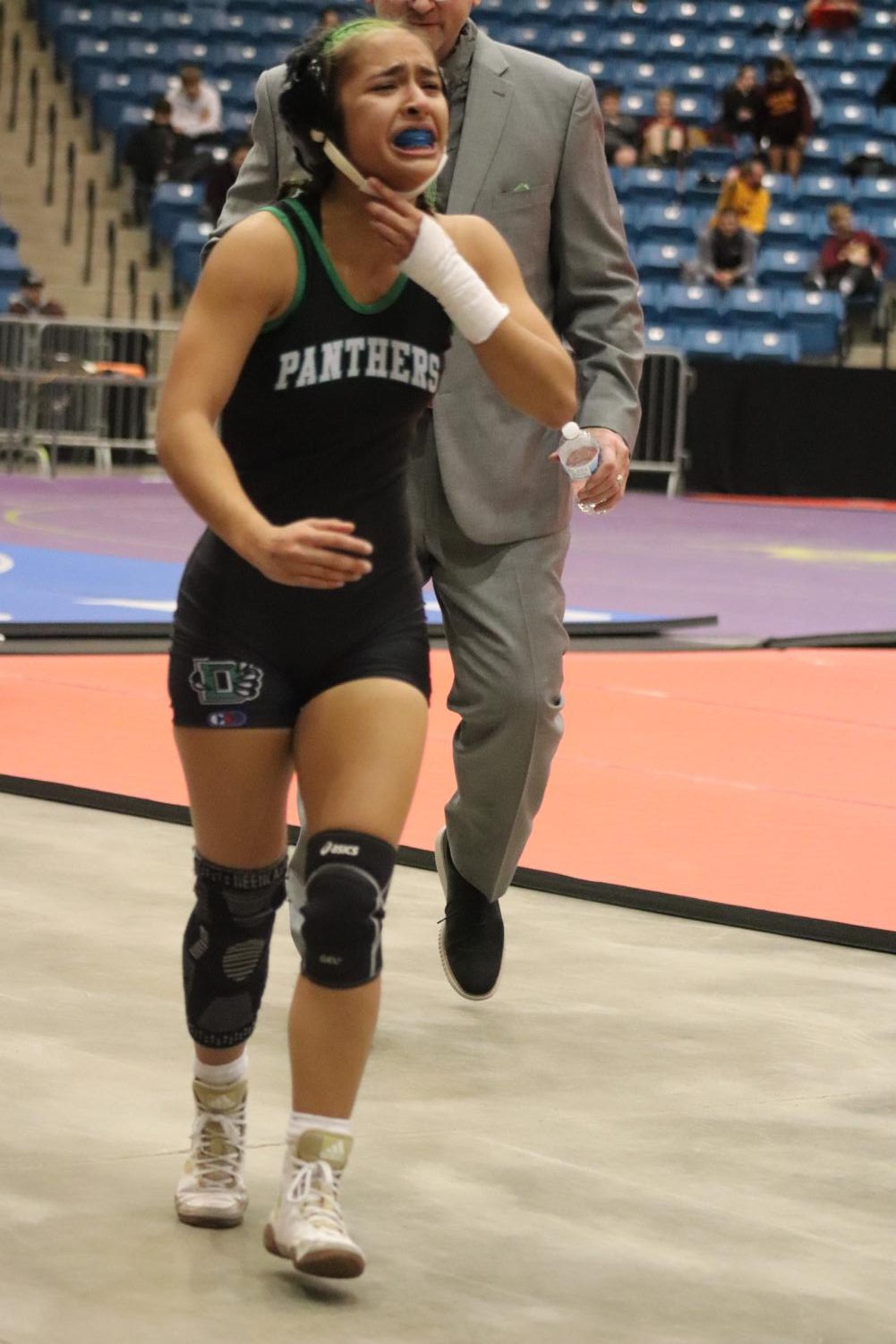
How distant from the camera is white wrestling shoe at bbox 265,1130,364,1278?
9.61 feet

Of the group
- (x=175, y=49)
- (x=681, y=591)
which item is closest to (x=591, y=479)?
(x=681, y=591)

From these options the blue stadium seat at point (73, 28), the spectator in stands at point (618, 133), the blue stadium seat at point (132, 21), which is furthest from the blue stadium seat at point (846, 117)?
the blue stadium seat at point (73, 28)

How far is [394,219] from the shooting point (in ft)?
9.83

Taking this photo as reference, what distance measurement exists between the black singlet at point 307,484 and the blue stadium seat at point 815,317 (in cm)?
1756

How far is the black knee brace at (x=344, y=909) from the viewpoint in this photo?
117 inches

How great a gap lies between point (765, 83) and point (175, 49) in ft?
20.0

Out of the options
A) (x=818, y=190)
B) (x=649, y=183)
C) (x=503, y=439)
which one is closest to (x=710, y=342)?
(x=649, y=183)

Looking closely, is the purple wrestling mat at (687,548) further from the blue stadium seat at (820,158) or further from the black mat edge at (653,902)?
the blue stadium seat at (820,158)

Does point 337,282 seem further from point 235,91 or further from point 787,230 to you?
point 235,91

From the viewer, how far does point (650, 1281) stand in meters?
3.07

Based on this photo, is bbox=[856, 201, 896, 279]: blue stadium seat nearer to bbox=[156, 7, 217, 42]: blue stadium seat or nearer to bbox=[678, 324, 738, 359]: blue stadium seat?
bbox=[678, 324, 738, 359]: blue stadium seat

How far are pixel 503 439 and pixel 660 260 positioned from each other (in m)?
17.1

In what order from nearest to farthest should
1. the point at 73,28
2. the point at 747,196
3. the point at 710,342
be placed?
the point at 710,342 < the point at 747,196 < the point at 73,28

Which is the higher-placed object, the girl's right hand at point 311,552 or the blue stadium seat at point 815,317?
the girl's right hand at point 311,552
